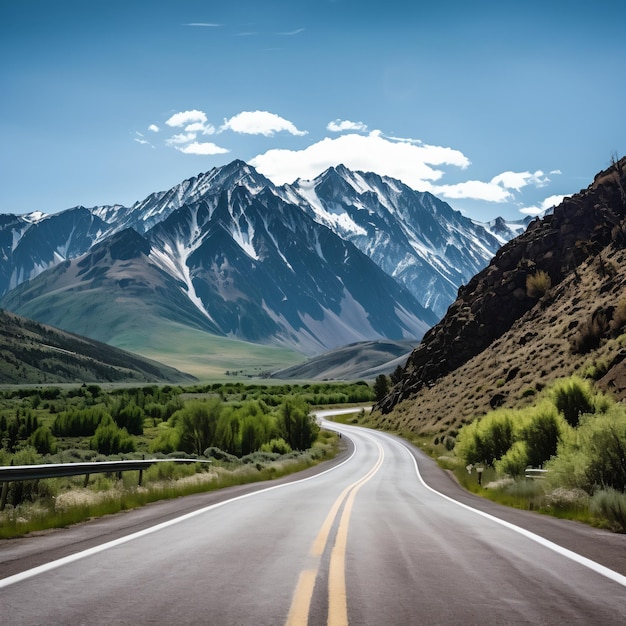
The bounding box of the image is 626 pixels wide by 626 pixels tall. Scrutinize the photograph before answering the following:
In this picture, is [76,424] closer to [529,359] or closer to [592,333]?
[529,359]

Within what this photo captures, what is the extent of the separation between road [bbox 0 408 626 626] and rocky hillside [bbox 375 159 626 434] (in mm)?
32363

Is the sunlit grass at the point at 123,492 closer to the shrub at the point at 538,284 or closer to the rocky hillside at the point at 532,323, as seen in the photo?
the rocky hillside at the point at 532,323

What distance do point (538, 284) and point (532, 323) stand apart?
6.81 meters

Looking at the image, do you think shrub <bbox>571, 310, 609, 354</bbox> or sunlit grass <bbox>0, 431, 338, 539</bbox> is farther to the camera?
shrub <bbox>571, 310, 609, 354</bbox>

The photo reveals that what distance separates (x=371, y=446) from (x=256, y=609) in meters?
51.1

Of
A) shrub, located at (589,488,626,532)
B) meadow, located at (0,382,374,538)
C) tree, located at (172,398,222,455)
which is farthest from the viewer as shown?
tree, located at (172,398,222,455)

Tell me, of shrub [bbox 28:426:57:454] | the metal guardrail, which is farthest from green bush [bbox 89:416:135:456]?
the metal guardrail

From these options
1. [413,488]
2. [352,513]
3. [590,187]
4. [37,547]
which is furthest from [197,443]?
[590,187]

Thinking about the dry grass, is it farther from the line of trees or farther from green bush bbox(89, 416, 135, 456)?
green bush bbox(89, 416, 135, 456)

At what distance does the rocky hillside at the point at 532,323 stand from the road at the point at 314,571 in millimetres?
32363

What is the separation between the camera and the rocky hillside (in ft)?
154

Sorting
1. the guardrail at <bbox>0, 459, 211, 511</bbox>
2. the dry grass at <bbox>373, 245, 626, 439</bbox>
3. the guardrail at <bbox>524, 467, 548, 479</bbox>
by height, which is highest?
the dry grass at <bbox>373, 245, 626, 439</bbox>

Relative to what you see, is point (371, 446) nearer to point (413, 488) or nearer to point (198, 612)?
point (413, 488)

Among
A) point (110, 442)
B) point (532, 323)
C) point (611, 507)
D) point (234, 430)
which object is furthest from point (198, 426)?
point (532, 323)
